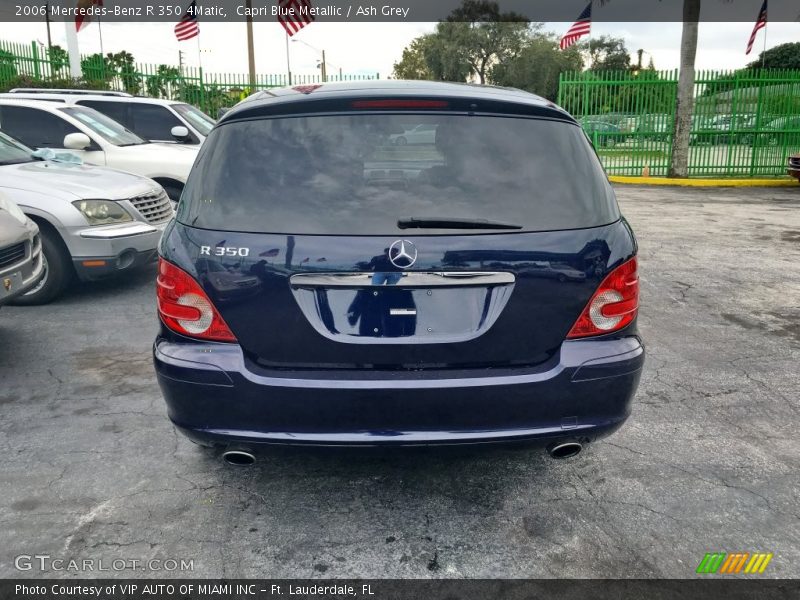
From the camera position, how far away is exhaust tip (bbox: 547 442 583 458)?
2789 millimetres

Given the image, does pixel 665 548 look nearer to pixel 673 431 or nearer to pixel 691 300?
pixel 673 431

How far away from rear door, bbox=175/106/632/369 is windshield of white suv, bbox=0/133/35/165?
4894 mm

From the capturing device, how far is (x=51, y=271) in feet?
20.4

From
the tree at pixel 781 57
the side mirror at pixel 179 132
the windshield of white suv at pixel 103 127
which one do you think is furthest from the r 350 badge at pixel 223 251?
the tree at pixel 781 57

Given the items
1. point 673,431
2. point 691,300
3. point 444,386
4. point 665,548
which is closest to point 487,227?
point 444,386

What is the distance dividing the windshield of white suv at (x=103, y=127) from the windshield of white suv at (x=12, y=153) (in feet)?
6.08

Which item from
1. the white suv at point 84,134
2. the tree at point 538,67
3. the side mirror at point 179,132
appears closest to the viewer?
the white suv at point 84,134

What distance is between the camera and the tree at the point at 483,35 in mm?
54719

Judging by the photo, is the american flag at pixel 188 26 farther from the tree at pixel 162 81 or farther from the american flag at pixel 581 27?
the american flag at pixel 581 27

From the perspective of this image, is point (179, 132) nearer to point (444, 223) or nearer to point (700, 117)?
point (444, 223)

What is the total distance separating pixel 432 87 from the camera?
3.12 meters

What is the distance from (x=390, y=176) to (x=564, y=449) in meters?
1.29

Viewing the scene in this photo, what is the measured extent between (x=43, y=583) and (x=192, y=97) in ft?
64.6

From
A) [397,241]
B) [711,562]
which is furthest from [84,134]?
[711,562]
